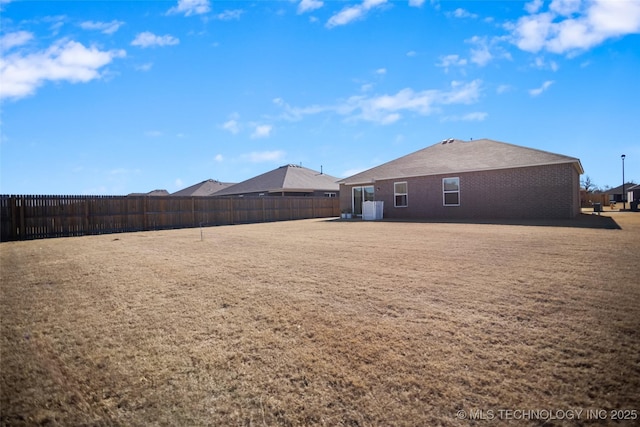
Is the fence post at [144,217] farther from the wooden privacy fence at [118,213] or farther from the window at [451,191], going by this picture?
the window at [451,191]

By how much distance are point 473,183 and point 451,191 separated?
1.30 meters

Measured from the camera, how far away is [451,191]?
18422mm

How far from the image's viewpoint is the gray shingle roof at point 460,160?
1595 centimetres

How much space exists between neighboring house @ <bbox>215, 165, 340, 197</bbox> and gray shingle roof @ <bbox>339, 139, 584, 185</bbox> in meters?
8.52

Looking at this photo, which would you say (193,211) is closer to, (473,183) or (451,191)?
(451,191)

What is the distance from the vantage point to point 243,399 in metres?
2.17

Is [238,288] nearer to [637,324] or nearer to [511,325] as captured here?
[511,325]

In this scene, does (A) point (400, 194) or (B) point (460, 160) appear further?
(A) point (400, 194)

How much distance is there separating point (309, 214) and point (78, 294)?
22.1 metres

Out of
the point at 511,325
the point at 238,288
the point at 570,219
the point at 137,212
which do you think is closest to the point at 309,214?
the point at 137,212

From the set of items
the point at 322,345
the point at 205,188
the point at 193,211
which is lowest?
the point at 322,345

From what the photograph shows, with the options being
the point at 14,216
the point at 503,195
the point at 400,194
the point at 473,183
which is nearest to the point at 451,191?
the point at 473,183

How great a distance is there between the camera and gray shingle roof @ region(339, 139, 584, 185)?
16.0 meters

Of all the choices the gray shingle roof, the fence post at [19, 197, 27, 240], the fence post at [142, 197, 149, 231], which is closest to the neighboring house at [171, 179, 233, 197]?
the gray shingle roof
